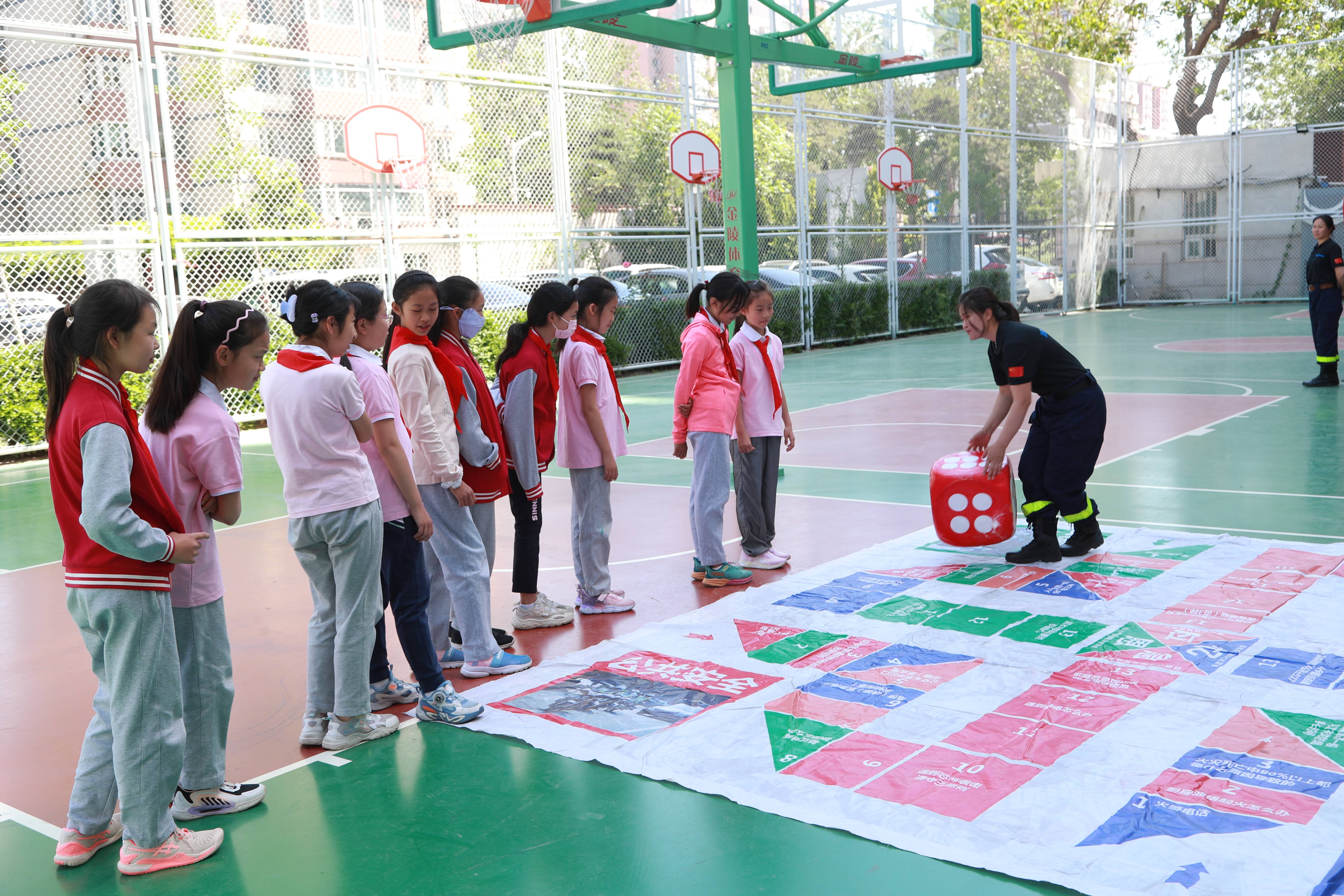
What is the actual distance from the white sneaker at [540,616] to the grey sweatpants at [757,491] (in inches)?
48.1

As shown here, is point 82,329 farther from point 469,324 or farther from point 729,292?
point 729,292

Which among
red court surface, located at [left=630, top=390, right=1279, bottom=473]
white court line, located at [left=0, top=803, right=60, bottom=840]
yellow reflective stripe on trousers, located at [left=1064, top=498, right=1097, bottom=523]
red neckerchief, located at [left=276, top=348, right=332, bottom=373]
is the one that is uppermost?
red neckerchief, located at [left=276, top=348, right=332, bottom=373]

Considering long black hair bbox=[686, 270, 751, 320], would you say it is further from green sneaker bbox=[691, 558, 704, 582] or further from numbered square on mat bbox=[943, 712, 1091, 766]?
numbered square on mat bbox=[943, 712, 1091, 766]

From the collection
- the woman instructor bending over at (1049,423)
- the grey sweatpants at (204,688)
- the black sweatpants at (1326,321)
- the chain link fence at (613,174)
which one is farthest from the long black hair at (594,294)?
the black sweatpants at (1326,321)

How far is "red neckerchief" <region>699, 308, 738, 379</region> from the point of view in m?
5.69

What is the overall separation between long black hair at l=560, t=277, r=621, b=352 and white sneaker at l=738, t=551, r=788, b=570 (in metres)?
1.66

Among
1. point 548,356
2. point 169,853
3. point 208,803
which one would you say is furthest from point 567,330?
point 169,853

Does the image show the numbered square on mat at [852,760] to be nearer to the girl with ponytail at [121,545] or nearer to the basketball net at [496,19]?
the girl with ponytail at [121,545]

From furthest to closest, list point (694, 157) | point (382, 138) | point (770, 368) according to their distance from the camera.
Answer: point (694, 157)
point (382, 138)
point (770, 368)

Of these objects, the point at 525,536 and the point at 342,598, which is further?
the point at 525,536

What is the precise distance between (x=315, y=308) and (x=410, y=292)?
1.89 ft

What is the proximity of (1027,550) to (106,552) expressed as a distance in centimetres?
436

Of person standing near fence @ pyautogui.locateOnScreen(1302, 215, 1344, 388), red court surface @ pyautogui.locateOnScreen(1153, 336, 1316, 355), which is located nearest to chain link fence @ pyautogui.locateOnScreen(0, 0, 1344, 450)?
person standing near fence @ pyautogui.locateOnScreen(1302, 215, 1344, 388)

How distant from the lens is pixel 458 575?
439cm
